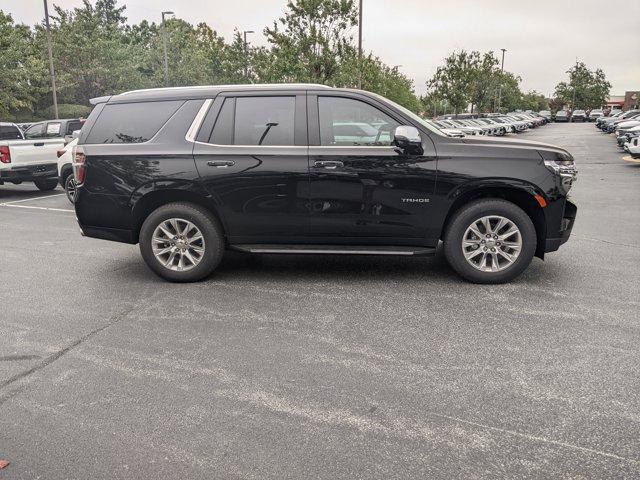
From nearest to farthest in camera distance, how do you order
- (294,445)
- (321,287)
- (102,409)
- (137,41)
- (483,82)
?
(294,445) < (102,409) < (321,287) < (483,82) < (137,41)

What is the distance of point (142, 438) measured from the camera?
2.90 m

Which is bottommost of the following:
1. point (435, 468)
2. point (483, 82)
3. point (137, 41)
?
point (435, 468)

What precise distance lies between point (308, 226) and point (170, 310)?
157 cm

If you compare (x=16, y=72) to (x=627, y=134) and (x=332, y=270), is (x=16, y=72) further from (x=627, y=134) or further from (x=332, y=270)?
(x=332, y=270)

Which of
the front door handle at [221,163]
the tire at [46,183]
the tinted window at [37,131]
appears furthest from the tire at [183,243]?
the tinted window at [37,131]

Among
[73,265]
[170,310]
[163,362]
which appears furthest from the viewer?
[73,265]

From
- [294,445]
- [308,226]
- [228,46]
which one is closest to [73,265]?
[308,226]

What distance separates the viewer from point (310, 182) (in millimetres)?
5387

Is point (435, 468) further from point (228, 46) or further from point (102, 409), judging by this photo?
point (228, 46)

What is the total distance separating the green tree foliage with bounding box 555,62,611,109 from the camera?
89375 mm

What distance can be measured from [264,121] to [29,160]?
8917 millimetres

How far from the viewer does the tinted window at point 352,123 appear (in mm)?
5395

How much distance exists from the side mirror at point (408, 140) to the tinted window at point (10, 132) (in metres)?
11.8

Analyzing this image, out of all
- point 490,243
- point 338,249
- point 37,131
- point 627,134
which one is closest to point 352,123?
point 338,249
